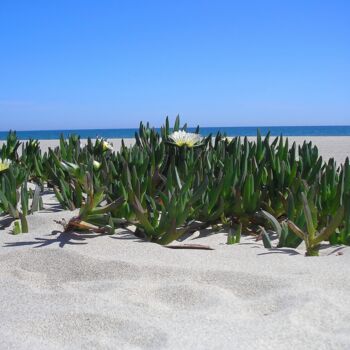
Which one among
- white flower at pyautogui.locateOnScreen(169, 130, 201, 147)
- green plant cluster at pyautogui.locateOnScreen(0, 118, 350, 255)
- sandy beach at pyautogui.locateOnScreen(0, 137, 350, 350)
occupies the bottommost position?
sandy beach at pyautogui.locateOnScreen(0, 137, 350, 350)

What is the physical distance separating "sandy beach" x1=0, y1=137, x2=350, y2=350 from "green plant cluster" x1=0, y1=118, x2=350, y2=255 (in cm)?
10

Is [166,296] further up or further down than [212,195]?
further down

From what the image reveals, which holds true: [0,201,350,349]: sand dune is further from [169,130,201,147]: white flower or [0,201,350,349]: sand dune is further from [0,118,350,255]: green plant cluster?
[169,130,201,147]: white flower

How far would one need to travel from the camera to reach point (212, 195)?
7.43 feet

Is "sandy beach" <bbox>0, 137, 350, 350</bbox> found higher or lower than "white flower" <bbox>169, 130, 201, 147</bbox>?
lower

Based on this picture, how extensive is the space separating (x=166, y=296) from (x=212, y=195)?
868 millimetres

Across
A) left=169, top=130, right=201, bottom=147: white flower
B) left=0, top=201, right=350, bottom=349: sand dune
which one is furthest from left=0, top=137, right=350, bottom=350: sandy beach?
left=169, top=130, right=201, bottom=147: white flower

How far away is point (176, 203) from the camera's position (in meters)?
2.02

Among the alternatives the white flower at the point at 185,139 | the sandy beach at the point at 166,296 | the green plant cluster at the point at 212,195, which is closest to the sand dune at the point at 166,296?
the sandy beach at the point at 166,296

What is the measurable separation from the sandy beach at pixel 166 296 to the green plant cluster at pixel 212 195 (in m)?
0.10

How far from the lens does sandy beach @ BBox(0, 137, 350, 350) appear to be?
1.18 metres

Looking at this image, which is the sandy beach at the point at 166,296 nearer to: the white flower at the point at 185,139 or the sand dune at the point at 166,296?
the sand dune at the point at 166,296

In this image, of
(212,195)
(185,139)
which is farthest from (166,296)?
(185,139)

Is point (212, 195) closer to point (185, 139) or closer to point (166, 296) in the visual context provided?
point (185, 139)
